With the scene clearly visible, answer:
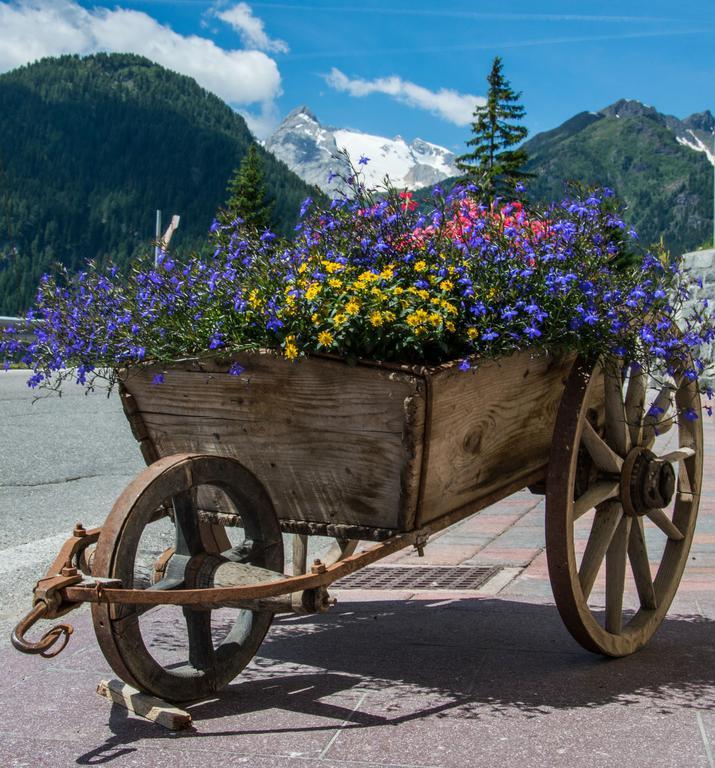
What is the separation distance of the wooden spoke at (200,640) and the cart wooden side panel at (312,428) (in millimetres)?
368

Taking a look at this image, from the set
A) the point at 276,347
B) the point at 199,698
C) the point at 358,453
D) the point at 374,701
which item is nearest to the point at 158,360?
the point at 276,347

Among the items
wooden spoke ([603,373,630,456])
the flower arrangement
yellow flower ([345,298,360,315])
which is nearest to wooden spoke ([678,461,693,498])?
wooden spoke ([603,373,630,456])

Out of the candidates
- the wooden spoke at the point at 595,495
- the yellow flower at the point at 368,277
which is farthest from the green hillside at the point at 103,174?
the yellow flower at the point at 368,277

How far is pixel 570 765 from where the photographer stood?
2.40 metres

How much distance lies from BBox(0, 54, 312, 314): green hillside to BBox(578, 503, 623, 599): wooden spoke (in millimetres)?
134301

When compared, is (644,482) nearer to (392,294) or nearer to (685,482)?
(685,482)

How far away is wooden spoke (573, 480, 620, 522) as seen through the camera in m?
3.18

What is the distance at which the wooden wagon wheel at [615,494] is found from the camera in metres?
3.03

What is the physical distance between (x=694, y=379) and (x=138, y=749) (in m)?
2.09

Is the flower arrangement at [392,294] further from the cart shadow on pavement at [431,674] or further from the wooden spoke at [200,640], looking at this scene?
the cart shadow on pavement at [431,674]

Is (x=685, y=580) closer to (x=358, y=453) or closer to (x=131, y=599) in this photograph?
(x=358, y=453)

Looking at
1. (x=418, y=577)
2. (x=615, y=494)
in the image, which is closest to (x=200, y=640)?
(x=615, y=494)

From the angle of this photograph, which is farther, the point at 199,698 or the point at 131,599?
the point at 199,698

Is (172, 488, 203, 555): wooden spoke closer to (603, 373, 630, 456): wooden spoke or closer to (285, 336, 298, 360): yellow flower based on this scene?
(285, 336, 298, 360): yellow flower
